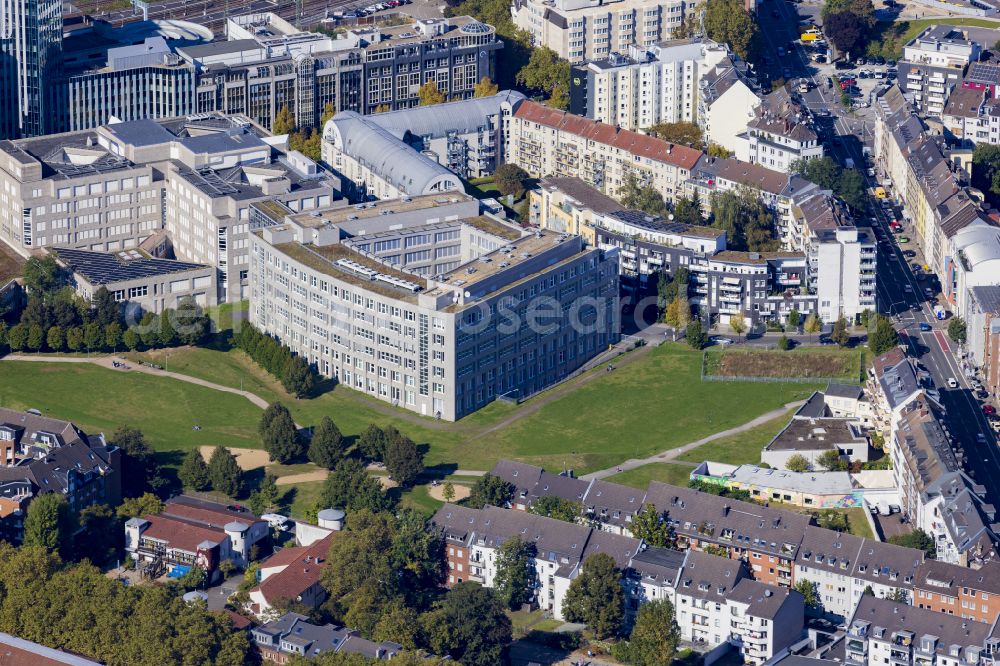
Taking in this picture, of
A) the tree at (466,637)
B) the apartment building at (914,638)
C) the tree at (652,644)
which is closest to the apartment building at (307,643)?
the tree at (466,637)

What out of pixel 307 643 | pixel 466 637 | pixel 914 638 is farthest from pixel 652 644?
pixel 307 643

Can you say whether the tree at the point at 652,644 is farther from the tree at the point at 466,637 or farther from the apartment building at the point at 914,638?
the apartment building at the point at 914,638

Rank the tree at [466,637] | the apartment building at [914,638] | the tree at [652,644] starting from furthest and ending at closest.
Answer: the tree at [466,637]
the tree at [652,644]
the apartment building at [914,638]

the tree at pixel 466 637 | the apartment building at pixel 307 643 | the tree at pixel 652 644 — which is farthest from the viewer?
the tree at pixel 466 637

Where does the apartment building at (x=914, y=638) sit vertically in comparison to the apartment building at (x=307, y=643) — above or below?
above

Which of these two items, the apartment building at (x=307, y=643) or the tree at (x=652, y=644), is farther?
the tree at (x=652, y=644)

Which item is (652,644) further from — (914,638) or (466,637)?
(914,638)

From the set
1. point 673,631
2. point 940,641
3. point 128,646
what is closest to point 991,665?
point 940,641

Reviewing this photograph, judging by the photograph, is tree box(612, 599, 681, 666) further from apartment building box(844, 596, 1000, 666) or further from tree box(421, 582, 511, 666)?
apartment building box(844, 596, 1000, 666)
